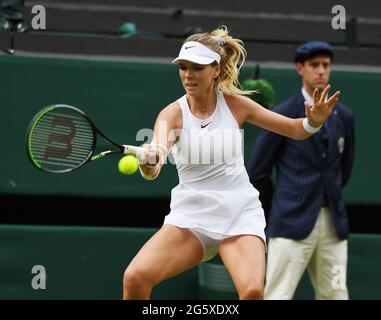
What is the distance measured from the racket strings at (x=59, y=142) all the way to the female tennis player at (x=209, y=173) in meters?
0.35

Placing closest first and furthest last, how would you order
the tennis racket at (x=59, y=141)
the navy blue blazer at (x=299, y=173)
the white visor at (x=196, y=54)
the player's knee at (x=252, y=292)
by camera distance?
the player's knee at (x=252, y=292) < the tennis racket at (x=59, y=141) < the white visor at (x=196, y=54) < the navy blue blazer at (x=299, y=173)

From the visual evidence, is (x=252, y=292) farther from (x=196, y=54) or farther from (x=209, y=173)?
(x=196, y=54)

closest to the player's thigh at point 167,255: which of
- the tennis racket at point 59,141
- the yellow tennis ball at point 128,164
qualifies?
the tennis racket at point 59,141

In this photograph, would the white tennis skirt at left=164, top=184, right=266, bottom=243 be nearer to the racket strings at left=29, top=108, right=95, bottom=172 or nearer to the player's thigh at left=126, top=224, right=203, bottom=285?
the player's thigh at left=126, top=224, right=203, bottom=285

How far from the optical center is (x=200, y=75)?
5070 mm

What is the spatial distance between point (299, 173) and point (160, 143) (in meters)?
1.86

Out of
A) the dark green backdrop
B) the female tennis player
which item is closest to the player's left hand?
the female tennis player

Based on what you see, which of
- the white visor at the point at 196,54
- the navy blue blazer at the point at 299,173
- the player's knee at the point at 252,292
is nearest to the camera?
the player's knee at the point at 252,292

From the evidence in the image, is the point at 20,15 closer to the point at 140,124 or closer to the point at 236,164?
the point at 140,124

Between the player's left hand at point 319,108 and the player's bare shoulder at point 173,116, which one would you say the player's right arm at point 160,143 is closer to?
the player's bare shoulder at point 173,116

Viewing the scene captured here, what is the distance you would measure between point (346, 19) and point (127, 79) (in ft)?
6.53

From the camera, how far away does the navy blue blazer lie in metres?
6.41

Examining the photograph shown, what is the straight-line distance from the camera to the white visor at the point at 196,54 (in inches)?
197
